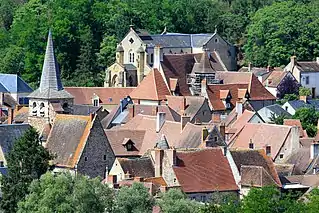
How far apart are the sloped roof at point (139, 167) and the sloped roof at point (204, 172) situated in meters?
1.55

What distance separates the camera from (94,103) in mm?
90938

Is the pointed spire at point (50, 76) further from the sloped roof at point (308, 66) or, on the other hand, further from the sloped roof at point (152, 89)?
the sloped roof at point (308, 66)

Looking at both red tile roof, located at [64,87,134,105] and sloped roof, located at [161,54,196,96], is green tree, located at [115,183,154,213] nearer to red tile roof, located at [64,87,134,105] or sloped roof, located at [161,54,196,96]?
sloped roof, located at [161,54,196,96]

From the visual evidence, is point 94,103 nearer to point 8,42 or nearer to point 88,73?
point 88,73

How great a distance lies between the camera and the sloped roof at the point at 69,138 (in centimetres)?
6594

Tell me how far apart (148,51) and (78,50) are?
11400 mm

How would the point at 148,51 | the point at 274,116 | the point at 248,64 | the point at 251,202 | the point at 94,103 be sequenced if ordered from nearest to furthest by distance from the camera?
1. the point at 251,202
2. the point at 274,116
3. the point at 94,103
4. the point at 148,51
5. the point at 248,64

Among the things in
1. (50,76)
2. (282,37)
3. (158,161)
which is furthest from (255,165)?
(282,37)

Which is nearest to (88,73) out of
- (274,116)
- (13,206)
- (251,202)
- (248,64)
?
(248,64)

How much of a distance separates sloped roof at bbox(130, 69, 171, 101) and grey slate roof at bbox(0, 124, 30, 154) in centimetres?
1931

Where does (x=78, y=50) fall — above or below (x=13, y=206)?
above

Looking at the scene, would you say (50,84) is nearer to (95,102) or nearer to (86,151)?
(86,151)

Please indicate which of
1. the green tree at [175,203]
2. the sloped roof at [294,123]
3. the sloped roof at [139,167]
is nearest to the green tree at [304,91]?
the sloped roof at [294,123]

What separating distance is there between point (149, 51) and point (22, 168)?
4054cm
